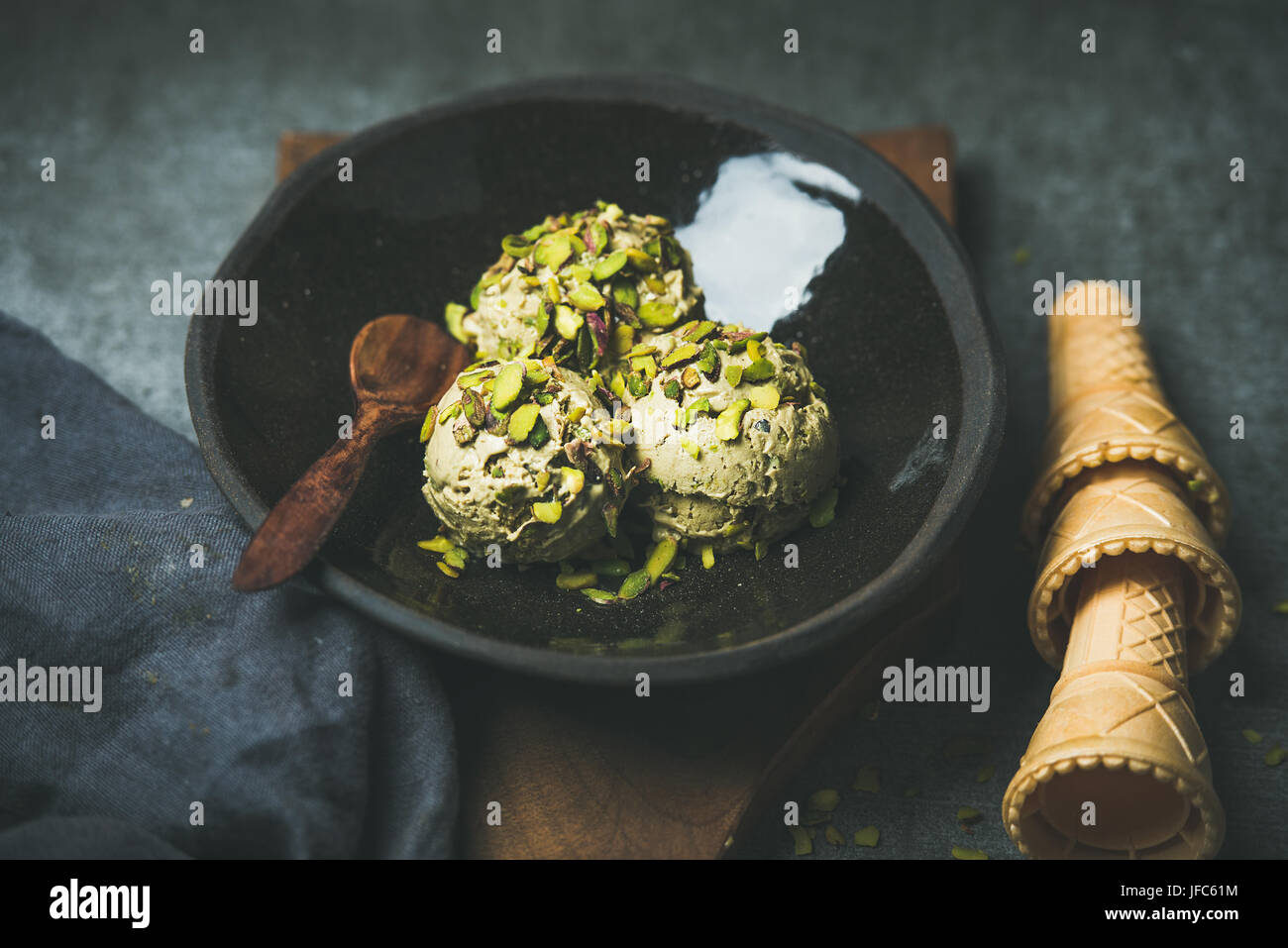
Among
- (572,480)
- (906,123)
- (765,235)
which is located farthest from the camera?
(906,123)

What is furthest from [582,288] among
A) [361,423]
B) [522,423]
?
[361,423]

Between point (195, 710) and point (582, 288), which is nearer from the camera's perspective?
point (195, 710)

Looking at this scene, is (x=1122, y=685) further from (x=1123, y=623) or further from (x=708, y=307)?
(x=708, y=307)

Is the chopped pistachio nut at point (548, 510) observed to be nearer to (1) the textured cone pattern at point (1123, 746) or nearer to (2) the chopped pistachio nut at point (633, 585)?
(2) the chopped pistachio nut at point (633, 585)

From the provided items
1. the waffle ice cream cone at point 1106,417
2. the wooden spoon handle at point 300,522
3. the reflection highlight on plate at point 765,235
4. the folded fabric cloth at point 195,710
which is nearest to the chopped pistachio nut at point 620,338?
the reflection highlight on plate at point 765,235

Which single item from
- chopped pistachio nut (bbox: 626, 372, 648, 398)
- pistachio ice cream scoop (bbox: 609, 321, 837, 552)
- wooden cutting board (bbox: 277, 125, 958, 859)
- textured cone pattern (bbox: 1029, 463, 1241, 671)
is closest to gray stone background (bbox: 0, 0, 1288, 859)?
textured cone pattern (bbox: 1029, 463, 1241, 671)

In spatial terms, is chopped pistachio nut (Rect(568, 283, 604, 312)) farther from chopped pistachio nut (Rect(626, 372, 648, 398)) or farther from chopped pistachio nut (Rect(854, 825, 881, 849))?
chopped pistachio nut (Rect(854, 825, 881, 849))
